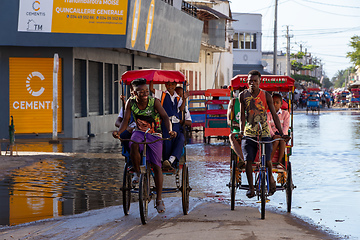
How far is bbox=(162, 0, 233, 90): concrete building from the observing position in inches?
1787

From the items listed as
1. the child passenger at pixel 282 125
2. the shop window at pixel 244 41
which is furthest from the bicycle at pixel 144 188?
the shop window at pixel 244 41

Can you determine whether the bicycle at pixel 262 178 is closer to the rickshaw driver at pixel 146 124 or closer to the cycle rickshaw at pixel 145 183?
the cycle rickshaw at pixel 145 183

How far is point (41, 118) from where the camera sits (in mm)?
24703

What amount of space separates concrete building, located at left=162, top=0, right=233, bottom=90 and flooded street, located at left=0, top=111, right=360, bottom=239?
981 inches

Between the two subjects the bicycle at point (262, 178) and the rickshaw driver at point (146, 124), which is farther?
the bicycle at point (262, 178)

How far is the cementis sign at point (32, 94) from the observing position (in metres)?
24.4

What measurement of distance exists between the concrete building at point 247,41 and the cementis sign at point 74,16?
5480 centimetres

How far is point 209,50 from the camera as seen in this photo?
168ft

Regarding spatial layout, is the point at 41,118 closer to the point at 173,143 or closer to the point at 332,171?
the point at 332,171

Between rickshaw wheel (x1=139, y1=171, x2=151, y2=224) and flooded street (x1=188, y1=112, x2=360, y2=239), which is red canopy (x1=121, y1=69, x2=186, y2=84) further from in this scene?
rickshaw wheel (x1=139, y1=171, x2=151, y2=224)

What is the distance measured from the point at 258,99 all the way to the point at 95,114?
65.0ft

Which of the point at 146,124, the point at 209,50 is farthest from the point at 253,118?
the point at 209,50

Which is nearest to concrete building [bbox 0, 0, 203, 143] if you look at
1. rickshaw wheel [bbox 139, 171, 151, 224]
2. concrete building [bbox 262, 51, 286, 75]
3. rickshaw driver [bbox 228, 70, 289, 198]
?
rickshaw driver [bbox 228, 70, 289, 198]

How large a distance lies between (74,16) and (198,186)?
13.5 m
